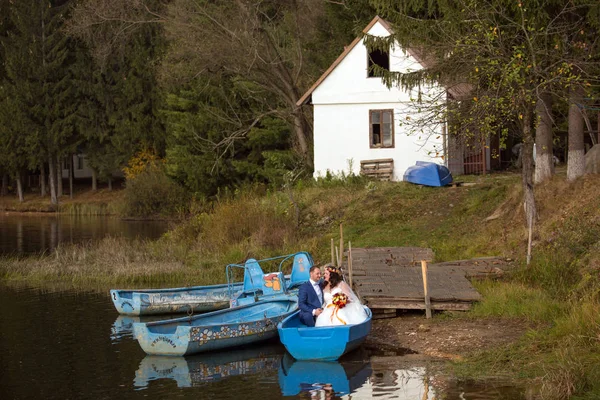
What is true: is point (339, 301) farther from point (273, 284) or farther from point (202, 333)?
point (273, 284)

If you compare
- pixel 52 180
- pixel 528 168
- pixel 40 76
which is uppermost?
pixel 40 76

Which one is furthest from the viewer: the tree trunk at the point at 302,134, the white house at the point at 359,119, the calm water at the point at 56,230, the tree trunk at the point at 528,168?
the tree trunk at the point at 302,134

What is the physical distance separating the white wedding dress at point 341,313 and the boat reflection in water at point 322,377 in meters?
0.72

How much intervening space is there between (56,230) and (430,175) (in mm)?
20976

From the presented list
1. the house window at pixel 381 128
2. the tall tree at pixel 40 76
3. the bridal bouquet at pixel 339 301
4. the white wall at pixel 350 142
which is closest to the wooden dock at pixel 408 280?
the bridal bouquet at pixel 339 301

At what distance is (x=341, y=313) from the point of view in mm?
16984

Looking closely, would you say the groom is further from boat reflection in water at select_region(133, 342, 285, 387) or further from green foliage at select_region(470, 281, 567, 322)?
green foliage at select_region(470, 281, 567, 322)

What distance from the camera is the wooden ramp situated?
18.6 m

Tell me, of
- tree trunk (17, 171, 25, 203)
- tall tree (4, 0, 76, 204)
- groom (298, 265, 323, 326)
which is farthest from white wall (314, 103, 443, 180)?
tree trunk (17, 171, 25, 203)

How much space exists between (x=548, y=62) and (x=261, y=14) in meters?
27.7

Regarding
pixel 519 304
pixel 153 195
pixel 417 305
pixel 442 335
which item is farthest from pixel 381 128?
pixel 442 335

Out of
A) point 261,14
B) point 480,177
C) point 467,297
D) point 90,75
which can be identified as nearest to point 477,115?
point 467,297

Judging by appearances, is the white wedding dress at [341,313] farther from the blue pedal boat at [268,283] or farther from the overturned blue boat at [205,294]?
the overturned blue boat at [205,294]

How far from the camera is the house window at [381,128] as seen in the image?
39844 millimetres
